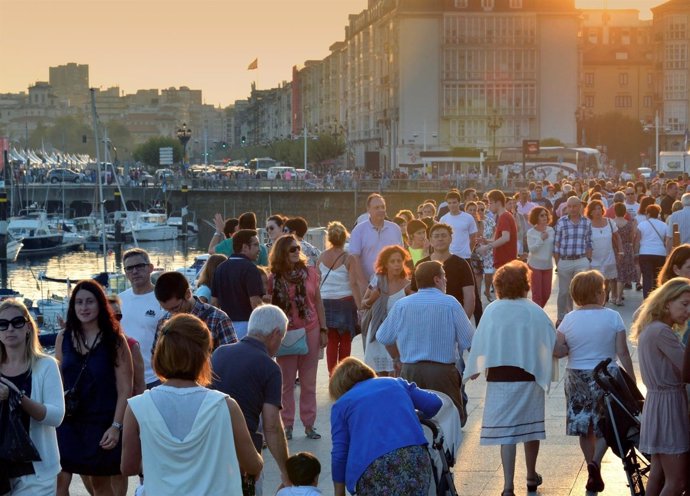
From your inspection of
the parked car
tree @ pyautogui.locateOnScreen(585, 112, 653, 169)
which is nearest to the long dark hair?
the parked car

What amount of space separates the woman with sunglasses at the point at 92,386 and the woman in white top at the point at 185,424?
1577mm

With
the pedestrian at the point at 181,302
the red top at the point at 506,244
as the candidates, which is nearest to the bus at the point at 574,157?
the red top at the point at 506,244

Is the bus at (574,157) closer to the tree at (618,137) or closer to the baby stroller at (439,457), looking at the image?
the tree at (618,137)

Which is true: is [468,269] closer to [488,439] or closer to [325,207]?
[488,439]

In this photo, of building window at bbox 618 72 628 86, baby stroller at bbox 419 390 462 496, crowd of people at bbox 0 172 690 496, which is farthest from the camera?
building window at bbox 618 72 628 86

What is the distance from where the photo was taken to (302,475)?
19.1 feet

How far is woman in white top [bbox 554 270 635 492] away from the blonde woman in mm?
999

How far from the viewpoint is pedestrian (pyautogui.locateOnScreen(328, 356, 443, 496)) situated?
6066 mm

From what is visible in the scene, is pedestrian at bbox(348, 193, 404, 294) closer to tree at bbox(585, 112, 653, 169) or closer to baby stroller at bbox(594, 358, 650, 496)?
baby stroller at bbox(594, 358, 650, 496)

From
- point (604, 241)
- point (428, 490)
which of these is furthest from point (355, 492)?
point (604, 241)

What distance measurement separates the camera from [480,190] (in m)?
71.8

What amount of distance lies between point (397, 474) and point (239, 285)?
13.3 ft

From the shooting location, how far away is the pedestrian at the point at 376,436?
6.07 metres

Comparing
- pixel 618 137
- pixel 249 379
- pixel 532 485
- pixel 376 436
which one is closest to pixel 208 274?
pixel 532 485
